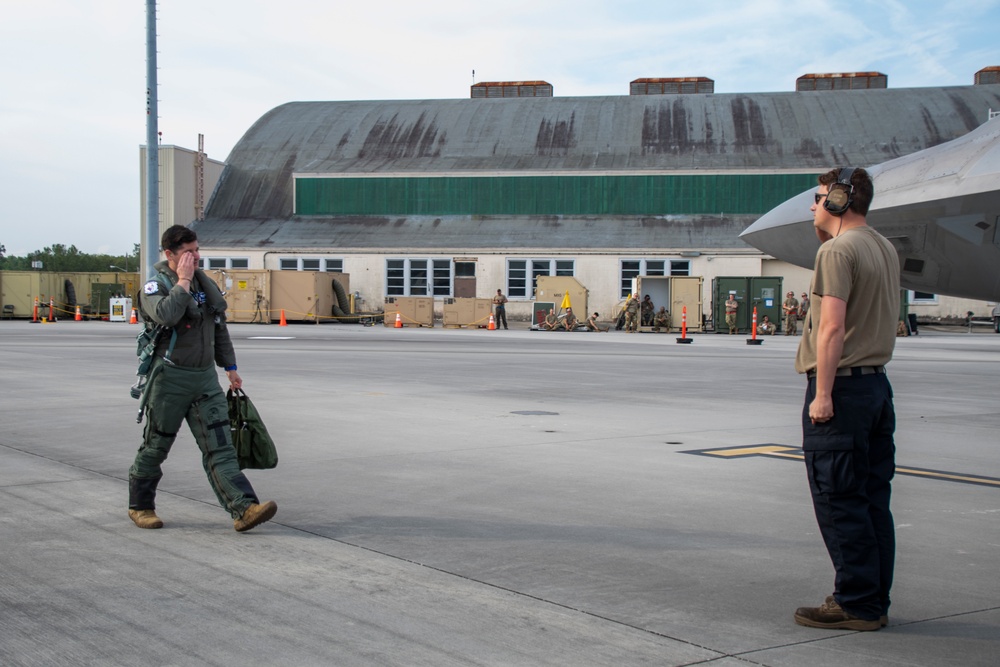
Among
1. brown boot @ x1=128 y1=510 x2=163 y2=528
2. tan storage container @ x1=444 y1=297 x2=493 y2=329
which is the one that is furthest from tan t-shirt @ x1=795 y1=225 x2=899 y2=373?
tan storage container @ x1=444 y1=297 x2=493 y2=329

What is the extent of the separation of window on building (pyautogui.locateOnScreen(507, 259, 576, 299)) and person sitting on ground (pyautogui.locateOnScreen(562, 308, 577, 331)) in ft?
15.4

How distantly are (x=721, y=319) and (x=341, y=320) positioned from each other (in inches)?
697

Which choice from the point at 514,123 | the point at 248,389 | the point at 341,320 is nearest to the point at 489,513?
the point at 248,389

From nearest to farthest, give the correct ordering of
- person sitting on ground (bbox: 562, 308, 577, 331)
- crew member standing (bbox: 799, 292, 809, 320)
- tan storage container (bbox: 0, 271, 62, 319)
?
1. crew member standing (bbox: 799, 292, 809, 320)
2. person sitting on ground (bbox: 562, 308, 577, 331)
3. tan storage container (bbox: 0, 271, 62, 319)

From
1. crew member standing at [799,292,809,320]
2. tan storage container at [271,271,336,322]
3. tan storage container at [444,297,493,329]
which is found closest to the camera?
crew member standing at [799,292,809,320]

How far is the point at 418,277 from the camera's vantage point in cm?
5053

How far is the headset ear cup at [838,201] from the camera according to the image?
4.87 m

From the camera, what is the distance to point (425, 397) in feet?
48.2

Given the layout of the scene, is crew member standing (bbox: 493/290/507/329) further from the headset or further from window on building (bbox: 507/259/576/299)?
the headset

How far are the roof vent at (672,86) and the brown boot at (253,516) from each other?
59.0m

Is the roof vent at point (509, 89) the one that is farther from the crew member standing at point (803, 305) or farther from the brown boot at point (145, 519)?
the brown boot at point (145, 519)

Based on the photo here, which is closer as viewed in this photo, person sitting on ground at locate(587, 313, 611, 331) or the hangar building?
person sitting on ground at locate(587, 313, 611, 331)

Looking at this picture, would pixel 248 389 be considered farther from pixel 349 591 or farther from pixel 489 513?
pixel 349 591

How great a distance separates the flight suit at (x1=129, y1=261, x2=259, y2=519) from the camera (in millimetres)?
6375
